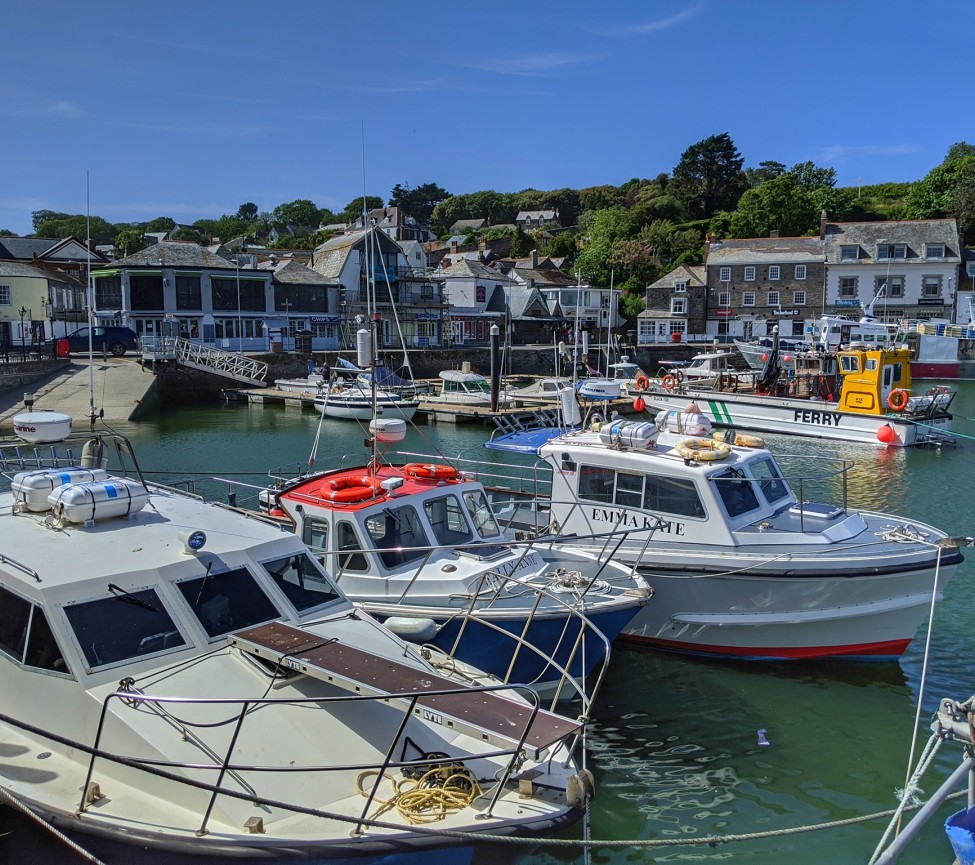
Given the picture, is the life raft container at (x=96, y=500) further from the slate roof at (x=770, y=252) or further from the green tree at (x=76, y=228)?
the green tree at (x=76, y=228)

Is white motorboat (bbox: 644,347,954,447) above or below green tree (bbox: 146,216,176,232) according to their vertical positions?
below

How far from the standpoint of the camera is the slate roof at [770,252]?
2751 inches

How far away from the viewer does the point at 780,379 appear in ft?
132

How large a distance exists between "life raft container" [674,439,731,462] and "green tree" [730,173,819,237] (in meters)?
73.0

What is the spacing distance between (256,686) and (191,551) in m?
1.52

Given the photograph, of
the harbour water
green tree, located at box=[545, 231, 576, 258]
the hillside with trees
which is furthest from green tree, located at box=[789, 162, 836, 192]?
the harbour water

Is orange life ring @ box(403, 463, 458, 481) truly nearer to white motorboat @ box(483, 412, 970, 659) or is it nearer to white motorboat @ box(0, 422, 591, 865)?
white motorboat @ box(483, 412, 970, 659)

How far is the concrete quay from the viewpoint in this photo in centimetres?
3591

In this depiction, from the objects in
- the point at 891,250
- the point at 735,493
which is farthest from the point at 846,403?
the point at 891,250

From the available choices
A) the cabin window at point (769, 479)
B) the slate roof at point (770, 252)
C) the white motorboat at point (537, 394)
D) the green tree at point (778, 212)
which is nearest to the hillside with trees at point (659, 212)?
the green tree at point (778, 212)

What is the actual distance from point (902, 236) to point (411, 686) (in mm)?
73352

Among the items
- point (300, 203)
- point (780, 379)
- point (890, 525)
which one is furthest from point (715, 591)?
point (300, 203)

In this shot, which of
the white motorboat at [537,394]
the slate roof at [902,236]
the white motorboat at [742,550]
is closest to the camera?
the white motorboat at [742,550]

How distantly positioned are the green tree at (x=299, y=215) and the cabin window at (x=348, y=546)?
132m
